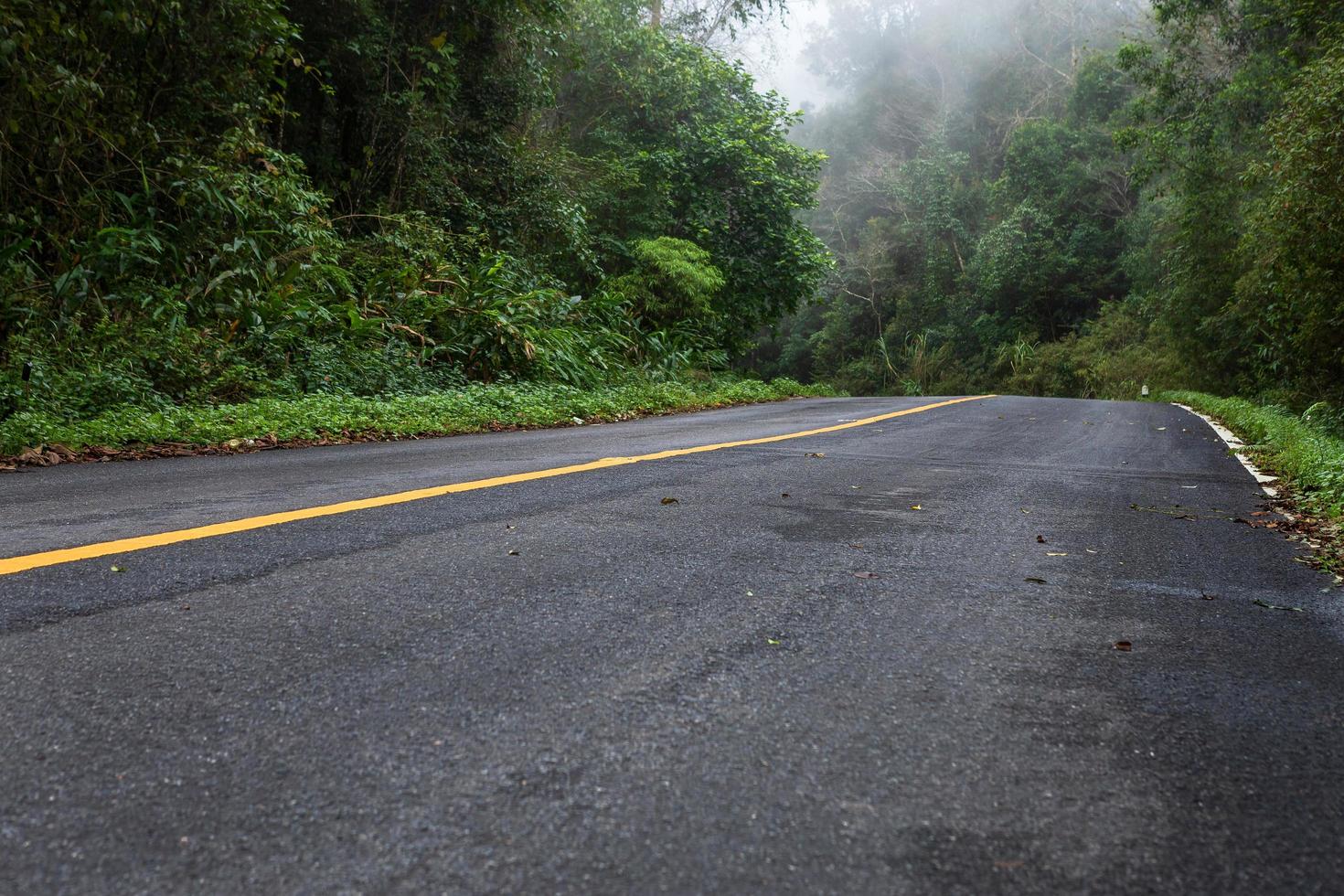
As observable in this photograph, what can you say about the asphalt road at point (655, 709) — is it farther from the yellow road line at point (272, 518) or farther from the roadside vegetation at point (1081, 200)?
the roadside vegetation at point (1081, 200)

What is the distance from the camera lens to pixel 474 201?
15.1m

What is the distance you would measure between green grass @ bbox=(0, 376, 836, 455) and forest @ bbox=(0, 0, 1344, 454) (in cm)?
21

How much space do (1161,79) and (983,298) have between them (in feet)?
73.9

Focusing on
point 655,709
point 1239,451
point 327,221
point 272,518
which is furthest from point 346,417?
point 1239,451

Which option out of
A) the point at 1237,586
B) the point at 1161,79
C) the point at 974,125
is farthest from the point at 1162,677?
the point at 974,125

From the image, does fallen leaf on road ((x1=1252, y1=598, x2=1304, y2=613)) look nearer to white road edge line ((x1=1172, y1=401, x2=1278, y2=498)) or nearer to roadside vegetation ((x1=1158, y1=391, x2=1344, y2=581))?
roadside vegetation ((x1=1158, y1=391, x2=1344, y2=581))

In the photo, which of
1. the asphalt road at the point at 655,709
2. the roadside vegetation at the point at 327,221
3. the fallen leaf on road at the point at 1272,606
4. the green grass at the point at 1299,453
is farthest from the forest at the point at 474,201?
the fallen leaf on road at the point at 1272,606

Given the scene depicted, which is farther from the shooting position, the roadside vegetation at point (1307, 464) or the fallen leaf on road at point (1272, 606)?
the roadside vegetation at point (1307, 464)

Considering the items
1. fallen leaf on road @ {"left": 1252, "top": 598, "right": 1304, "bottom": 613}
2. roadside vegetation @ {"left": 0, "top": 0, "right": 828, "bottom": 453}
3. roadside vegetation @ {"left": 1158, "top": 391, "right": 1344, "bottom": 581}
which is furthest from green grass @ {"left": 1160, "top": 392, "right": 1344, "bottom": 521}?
roadside vegetation @ {"left": 0, "top": 0, "right": 828, "bottom": 453}

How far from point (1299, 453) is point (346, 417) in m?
7.64

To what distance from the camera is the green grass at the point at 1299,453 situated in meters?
5.42

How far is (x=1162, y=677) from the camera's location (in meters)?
2.34

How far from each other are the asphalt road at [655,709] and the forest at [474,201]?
4689mm

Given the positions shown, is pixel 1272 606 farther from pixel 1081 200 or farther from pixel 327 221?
pixel 1081 200
